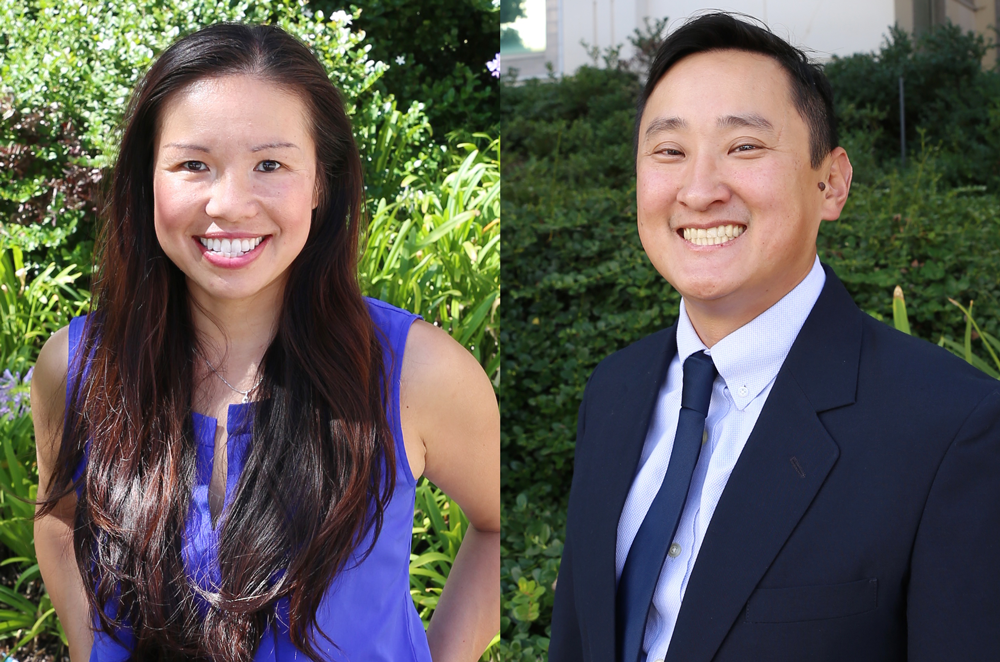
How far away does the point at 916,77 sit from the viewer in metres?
4.45

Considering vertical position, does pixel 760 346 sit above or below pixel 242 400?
above

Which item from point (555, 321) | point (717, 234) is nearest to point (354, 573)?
point (717, 234)

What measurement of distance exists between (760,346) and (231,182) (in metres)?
0.89

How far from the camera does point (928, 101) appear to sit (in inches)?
180

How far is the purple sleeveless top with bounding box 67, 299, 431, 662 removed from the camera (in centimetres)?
143

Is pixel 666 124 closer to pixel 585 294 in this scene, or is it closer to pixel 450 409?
pixel 450 409

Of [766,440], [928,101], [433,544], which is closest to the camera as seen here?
[766,440]

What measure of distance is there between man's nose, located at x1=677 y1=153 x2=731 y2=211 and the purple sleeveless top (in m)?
0.61

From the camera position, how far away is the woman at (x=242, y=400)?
1.41m

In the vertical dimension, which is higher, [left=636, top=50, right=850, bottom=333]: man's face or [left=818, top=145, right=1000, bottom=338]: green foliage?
[left=636, top=50, right=850, bottom=333]: man's face

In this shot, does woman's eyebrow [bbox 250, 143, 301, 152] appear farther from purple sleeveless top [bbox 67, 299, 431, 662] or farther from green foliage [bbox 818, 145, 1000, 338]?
green foliage [bbox 818, 145, 1000, 338]

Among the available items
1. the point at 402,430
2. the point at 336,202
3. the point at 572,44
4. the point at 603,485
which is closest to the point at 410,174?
the point at 572,44

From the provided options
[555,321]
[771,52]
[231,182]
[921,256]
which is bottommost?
[555,321]

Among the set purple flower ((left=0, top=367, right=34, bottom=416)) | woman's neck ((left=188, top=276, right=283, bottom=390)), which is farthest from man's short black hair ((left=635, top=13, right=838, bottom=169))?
purple flower ((left=0, top=367, right=34, bottom=416))
